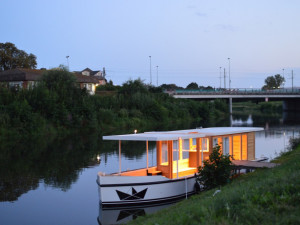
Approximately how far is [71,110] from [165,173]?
3372cm

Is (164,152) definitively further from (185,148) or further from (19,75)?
(19,75)

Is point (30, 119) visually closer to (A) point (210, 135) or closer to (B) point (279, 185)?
(A) point (210, 135)

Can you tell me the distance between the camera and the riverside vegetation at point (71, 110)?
Answer: 41656 millimetres

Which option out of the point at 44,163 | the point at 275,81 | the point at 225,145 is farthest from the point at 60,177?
the point at 275,81

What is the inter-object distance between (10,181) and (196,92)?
2431 inches

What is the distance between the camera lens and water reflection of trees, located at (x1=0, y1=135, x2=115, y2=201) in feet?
64.6

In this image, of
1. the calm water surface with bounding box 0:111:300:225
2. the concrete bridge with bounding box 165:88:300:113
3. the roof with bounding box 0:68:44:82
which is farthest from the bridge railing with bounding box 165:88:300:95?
the calm water surface with bounding box 0:111:300:225

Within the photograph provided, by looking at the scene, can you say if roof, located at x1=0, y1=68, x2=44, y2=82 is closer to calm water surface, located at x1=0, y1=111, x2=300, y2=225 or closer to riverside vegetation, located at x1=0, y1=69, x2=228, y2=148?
riverside vegetation, located at x1=0, y1=69, x2=228, y2=148

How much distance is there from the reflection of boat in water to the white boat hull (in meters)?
0.18

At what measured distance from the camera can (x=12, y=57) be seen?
7519 cm

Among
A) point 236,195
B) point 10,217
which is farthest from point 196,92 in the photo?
point 236,195

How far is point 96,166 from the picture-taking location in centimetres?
2453

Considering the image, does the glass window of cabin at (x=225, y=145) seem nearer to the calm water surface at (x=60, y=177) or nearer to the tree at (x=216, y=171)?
the tree at (x=216, y=171)

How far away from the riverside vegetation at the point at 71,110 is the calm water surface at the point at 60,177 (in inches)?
277
